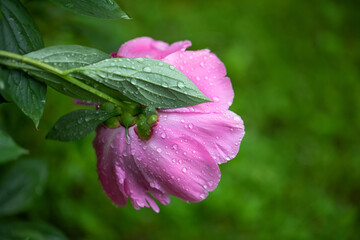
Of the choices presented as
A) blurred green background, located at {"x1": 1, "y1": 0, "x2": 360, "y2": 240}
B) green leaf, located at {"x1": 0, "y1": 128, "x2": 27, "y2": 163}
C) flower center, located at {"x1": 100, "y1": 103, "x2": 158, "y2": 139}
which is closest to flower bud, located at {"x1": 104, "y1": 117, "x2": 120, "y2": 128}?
flower center, located at {"x1": 100, "y1": 103, "x2": 158, "y2": 139}

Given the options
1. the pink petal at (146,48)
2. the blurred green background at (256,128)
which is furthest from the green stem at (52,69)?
the blurred green background at (256,128)

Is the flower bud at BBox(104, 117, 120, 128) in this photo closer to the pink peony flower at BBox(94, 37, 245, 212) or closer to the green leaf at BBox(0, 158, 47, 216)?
the pink peony flower at BBox(94, 37, 245, 212)

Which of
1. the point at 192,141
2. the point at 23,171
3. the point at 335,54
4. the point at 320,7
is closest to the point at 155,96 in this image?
the point at 192,141

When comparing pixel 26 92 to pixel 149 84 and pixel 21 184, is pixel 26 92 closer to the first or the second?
pixel 149 84

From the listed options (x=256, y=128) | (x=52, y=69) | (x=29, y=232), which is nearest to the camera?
(x=52, y=69)

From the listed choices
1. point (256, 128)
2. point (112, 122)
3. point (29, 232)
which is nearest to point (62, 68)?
point (112, 122)

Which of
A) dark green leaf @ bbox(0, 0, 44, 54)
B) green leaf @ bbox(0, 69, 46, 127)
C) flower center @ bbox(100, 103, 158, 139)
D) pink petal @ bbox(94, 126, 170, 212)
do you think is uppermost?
dark green leaf @ bbox(0, 0, 44, 54)
